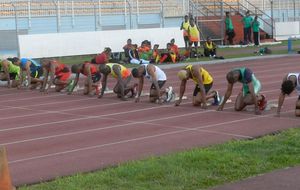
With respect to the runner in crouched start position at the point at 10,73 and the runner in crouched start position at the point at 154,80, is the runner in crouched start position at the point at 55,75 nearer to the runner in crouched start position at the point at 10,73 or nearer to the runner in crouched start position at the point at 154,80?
the runner in crouched start position at the point at 10,73

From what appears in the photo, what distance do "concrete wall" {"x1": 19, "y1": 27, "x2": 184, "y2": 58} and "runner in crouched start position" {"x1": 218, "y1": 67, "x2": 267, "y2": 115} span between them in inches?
797

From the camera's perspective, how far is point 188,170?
8617 millimetres

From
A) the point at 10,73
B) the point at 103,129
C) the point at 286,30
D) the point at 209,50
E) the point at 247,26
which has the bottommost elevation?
the point at 103,129

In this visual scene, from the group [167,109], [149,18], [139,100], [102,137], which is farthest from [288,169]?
[149,18]

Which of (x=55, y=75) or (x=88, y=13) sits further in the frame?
(x=88, y=13)

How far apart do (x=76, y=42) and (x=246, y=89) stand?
2171 centimetres

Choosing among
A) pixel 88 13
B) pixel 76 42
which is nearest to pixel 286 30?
pixel 88 13

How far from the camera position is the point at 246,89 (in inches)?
567

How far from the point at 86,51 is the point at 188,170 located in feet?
89.2

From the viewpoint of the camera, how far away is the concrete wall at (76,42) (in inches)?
1319

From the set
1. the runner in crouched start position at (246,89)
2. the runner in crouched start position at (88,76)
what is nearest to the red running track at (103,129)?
the runner in crouched start position at (246,89)

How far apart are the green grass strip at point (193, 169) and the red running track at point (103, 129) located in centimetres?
69

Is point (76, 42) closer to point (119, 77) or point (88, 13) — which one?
point (88, 13)

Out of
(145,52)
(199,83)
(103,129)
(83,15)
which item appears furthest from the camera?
(83,15)
